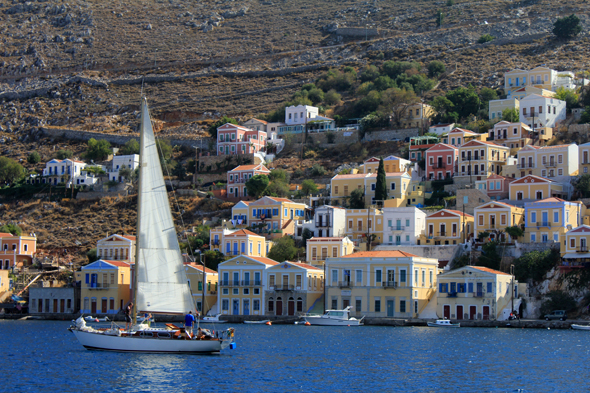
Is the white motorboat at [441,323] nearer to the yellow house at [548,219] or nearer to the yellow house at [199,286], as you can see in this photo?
the yellow house at [548,219]

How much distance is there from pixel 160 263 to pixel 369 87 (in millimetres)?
85905

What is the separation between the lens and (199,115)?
137 metres

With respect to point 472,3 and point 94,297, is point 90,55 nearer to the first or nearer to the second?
point 472,3

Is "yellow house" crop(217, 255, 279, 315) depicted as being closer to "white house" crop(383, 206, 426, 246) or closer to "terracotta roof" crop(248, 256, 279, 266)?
"terracotta roof" crop(248, 256, 279, 266)

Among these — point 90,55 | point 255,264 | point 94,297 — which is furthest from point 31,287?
point 90,55

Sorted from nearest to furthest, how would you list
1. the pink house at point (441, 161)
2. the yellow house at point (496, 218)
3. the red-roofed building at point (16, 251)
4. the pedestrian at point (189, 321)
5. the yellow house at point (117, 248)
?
the pedestrian at point (189, 321), the yellow house at point (496, 218), the yellow house at point (117, 248), the red-roofed building at point (16, 251), the pink house at point (441, 161)

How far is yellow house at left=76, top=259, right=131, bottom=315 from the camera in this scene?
79562 mm

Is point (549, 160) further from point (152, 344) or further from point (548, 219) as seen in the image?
point (152, 344)

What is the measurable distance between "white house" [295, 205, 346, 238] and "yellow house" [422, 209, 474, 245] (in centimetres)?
861

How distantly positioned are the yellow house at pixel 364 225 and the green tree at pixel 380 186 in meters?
3.51

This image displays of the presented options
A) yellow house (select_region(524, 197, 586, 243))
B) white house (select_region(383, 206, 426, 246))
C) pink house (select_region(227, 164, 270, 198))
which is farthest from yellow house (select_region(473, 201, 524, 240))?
pink house (select_region(227, 164, 270, 198))

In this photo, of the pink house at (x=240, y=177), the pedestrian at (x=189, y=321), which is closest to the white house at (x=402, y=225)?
the pink house at (x=240, y=177)

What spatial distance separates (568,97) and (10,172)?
69412 millimetres

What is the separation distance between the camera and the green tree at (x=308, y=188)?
96912 millimetres
